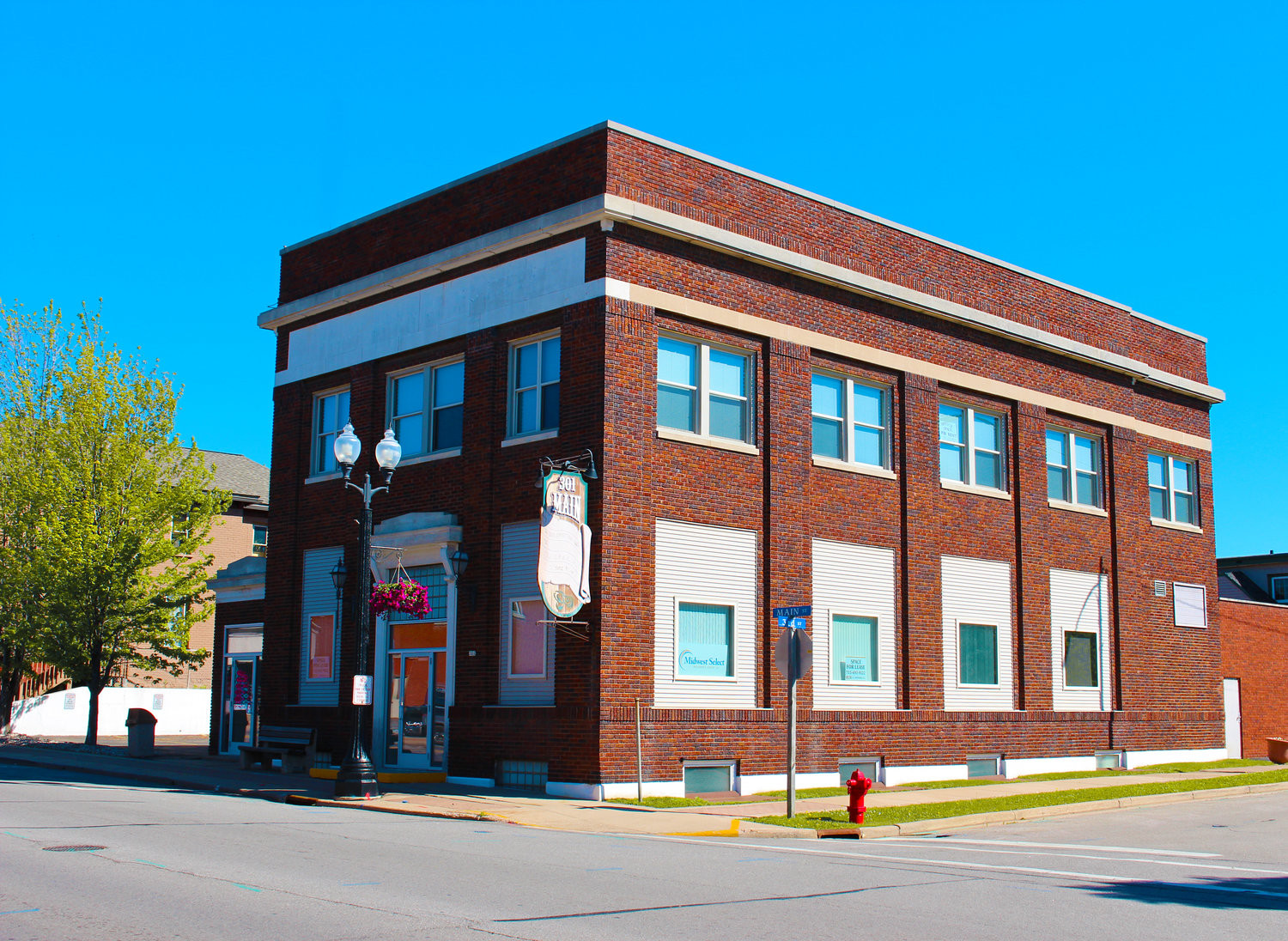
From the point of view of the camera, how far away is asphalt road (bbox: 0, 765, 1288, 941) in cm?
863

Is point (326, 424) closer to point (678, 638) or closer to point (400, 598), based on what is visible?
point (400, 598)

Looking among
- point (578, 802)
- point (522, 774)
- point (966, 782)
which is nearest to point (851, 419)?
point (966, 782)

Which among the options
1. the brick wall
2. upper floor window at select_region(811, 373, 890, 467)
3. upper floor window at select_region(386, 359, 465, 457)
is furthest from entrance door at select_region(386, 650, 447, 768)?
the brick wall

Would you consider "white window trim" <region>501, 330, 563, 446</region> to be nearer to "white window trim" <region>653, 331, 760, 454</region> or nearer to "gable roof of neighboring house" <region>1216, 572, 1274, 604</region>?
"white window trim" <region>653, 331, 760, 454</region>

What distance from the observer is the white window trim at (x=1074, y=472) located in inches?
1128

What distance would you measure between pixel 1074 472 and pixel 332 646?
1684 centimetres

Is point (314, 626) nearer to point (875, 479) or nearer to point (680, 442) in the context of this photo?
point (680, 442)

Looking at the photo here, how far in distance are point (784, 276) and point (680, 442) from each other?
412cm

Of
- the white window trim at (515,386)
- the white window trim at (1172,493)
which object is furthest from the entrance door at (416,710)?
the white window trim at (1172,493)

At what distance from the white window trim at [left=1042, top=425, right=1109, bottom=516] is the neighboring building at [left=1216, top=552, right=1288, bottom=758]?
6.59 meters

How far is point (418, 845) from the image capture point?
43.8 ft

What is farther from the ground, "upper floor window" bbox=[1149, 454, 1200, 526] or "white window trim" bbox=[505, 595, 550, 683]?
"upper floor window" bbox=[1149, 454, 1200, 526]

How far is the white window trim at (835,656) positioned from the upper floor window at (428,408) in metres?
7.68

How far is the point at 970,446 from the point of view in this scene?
2675 centimetres
